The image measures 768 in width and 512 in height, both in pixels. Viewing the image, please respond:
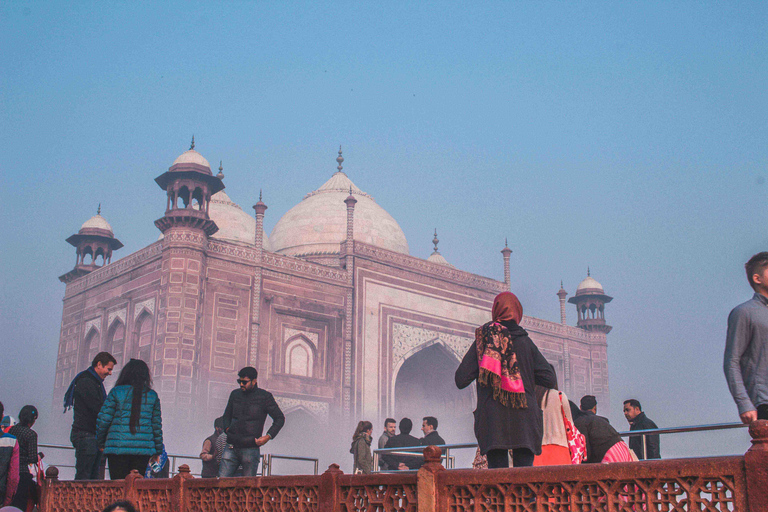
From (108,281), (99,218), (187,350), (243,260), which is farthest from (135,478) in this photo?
(99,218)

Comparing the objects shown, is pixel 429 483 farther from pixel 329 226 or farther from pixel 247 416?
pixel 329 226

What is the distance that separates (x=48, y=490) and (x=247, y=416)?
1.18 metres

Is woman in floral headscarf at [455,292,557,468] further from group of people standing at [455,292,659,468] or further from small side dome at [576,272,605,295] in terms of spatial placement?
small side dome at [576,272,605,295]

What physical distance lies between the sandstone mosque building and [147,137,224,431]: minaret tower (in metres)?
0.02

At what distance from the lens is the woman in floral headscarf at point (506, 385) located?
2906 mm

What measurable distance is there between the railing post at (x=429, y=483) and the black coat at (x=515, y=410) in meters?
0.41

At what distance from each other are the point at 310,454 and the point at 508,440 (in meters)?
13.4

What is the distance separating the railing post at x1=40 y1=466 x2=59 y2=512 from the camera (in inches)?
170

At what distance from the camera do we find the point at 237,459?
4.80m

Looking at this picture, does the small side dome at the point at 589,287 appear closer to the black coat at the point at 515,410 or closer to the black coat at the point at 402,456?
the black coat at the point at 402,456

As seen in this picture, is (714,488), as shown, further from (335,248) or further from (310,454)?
(335,248)

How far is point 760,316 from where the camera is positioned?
2.72m

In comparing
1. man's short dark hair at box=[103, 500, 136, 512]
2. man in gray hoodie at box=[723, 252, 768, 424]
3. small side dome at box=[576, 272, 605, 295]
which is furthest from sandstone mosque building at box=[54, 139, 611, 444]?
man in gray hoodie at box=[723, 252, 768, 424]

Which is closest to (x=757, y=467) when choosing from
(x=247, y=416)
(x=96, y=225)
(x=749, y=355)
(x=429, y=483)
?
(x=749, y=355)
